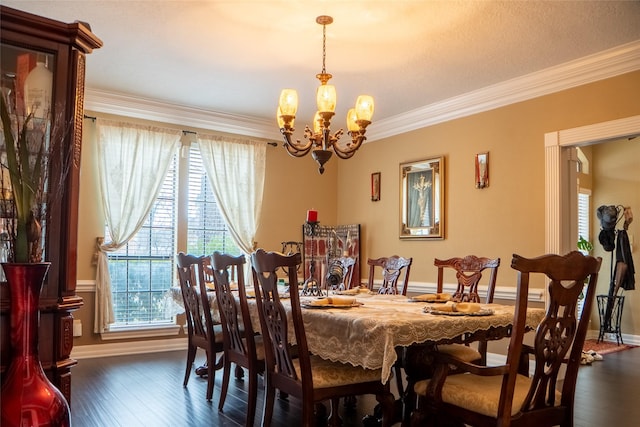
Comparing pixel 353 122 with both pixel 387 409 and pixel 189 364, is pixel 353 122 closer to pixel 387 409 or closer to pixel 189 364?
pixel 387 409

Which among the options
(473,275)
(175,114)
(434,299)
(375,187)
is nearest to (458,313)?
(434,299)

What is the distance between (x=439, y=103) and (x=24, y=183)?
15.1 ft

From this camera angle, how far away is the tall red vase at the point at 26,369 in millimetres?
1405

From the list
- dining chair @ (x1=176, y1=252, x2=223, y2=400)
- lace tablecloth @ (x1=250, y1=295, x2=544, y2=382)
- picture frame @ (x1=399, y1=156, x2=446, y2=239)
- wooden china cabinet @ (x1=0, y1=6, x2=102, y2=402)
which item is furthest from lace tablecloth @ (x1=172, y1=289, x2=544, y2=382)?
picture frame @ (x1=399, y1=156, x2=446, y2=239)

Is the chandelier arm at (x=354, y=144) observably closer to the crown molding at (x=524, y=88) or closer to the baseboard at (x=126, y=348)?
the crown molding at (x=524, y=88)

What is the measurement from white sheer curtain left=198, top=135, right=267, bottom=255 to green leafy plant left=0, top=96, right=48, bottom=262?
173 inches

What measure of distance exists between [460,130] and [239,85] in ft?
7.39

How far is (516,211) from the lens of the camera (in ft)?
15.8

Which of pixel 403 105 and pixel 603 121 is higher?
pixel 403 105

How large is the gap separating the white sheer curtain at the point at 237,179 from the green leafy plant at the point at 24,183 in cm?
440

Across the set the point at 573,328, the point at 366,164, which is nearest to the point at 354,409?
the point at 573,328

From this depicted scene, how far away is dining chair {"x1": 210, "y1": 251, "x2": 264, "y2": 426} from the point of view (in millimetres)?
3074

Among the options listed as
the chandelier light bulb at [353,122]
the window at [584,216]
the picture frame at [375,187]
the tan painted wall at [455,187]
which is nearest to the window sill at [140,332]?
the tan painted wall at [455,187]

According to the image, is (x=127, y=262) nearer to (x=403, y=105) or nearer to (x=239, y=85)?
(x=239, y=85)
